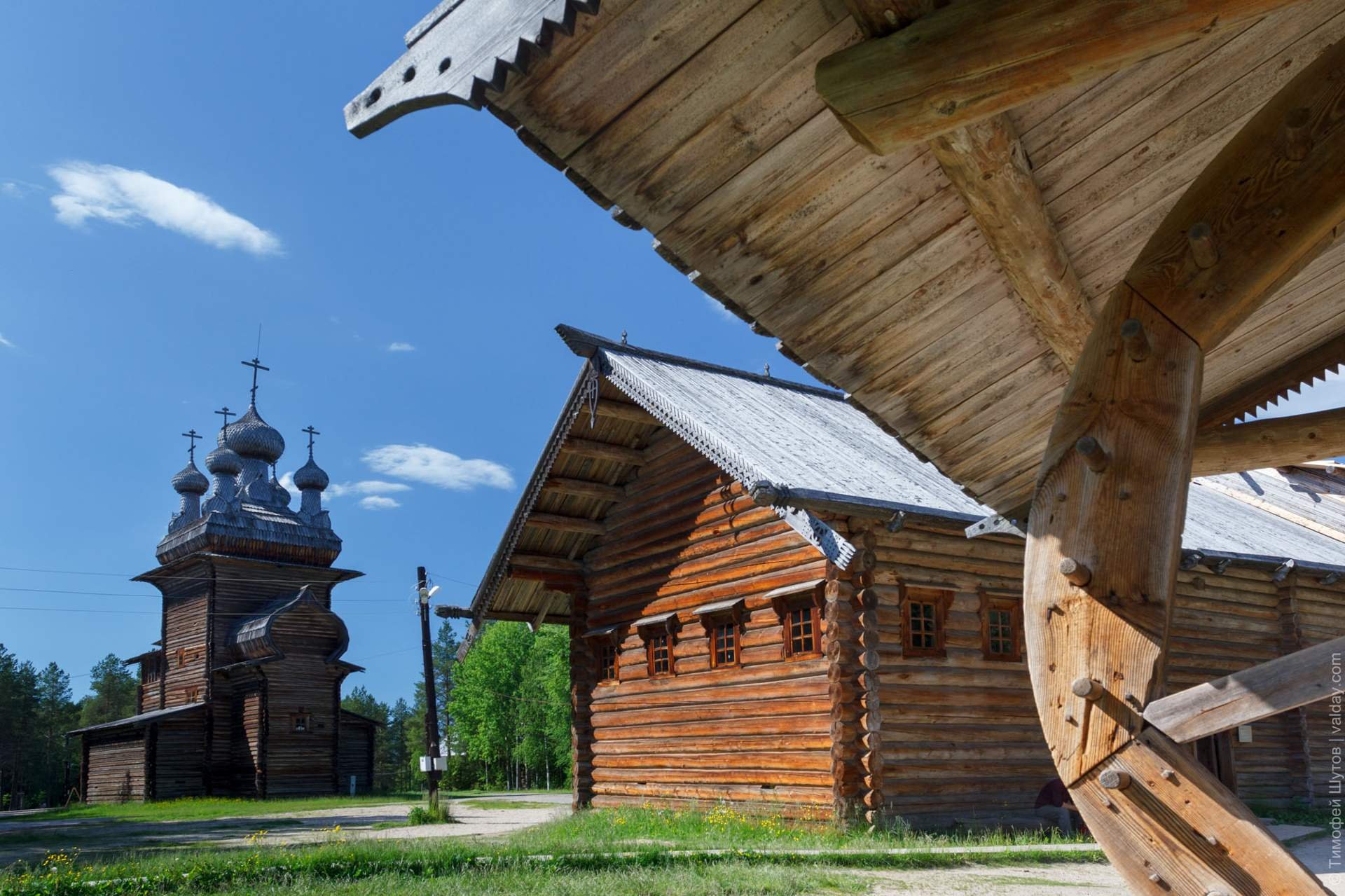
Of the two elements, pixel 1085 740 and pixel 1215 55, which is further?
pixel 1215 55

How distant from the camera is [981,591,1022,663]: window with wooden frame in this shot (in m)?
14.4

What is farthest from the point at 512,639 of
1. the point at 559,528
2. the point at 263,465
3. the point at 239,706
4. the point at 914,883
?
the point at 914,883

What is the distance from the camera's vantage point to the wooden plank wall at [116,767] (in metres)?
38.3

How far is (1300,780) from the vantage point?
1780 centimetres

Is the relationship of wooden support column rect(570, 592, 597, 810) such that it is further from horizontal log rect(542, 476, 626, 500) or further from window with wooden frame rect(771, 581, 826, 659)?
window with wooden frame rect(771, 581, 826, 659)

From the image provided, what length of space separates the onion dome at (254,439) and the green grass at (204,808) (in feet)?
55.1

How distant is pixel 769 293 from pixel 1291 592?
17.7m

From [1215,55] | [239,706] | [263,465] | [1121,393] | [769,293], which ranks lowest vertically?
[239,706]

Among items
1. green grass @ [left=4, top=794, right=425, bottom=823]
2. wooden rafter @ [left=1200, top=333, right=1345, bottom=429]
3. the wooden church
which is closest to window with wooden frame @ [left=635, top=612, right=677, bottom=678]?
wooden rafter @ [left=1200, top=333, right=1345, bottom=429]

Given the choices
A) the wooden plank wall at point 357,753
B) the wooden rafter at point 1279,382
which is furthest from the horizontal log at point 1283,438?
the wooden plank wall at point 357,753

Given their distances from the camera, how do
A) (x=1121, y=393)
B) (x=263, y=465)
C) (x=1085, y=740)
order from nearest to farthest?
(x=1085, y=740) → (x=1121, y=393) → (x=263, y=465)

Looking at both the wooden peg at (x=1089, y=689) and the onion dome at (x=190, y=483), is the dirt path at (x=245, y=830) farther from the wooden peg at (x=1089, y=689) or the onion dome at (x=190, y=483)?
the onion dome at (x=190, y=483)

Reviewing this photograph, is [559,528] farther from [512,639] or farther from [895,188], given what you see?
[512,639]

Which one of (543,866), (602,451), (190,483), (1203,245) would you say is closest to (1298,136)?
(1203,245)
